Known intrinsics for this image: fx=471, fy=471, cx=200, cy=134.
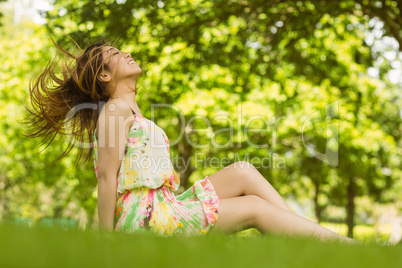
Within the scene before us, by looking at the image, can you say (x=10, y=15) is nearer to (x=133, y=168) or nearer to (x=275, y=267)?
(x=133, y=168)

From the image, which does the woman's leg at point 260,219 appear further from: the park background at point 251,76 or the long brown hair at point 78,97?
the long brown hair at point 78,97

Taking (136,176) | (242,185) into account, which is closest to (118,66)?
(136,176)

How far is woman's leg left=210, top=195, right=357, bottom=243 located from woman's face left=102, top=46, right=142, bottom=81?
1301 millimetres

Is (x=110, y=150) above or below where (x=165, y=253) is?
above

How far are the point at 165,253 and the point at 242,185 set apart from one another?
2.01 metres

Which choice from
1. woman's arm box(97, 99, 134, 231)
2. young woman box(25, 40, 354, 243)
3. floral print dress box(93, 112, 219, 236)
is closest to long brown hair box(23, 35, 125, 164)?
young woman box(25, 40, 354, 243)

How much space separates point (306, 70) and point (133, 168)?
7.72m

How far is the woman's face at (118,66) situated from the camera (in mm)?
3771

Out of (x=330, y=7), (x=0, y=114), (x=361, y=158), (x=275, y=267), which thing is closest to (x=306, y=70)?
(x=330, y=7)

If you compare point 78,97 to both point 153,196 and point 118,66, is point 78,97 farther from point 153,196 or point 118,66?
point 153,196

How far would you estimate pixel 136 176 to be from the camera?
10.7ft

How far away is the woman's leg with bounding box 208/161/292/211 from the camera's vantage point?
3533 millimetres

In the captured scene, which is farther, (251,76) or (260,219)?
(251,76)

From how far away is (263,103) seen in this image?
1366 cm
